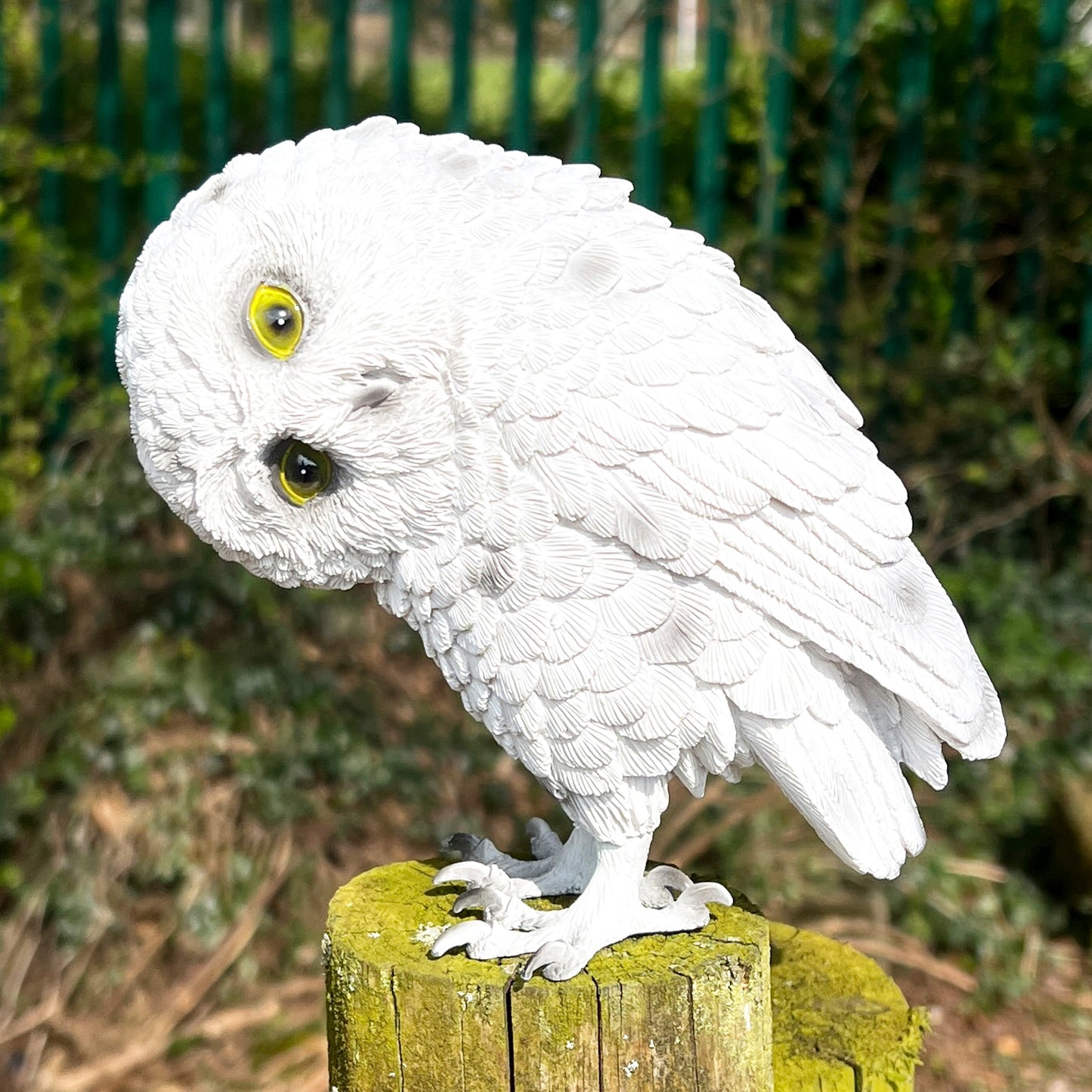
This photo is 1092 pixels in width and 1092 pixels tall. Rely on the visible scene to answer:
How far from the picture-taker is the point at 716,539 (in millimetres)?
1535

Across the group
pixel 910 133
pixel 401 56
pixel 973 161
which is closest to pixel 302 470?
pixel 401 56

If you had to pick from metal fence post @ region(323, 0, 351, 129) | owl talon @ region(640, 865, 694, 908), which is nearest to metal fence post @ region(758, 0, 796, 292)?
metal fence post @ region(323, 0, 351, 129)

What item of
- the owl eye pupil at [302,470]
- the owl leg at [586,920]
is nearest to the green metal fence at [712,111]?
the owl eye pupil at [302,470]

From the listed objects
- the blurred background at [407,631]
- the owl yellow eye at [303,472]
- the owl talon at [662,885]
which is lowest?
the blurred background at [407,631]

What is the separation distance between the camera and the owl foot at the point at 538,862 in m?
1.85

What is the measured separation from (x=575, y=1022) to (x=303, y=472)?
75 centimetres

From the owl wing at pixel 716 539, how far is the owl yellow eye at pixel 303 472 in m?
0.25

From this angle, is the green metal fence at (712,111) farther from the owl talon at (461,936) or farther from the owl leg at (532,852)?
the owl talon at (461,936)

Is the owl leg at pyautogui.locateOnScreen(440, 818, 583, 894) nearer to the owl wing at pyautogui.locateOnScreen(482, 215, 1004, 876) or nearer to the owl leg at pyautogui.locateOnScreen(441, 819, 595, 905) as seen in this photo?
the owl leg at pyautogui.locateOnScreen(441, 819, 595, 905)

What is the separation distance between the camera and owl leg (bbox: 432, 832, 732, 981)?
1.63 m

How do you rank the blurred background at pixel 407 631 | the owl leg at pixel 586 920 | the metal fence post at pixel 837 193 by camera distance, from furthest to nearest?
the metal fence post at pixel 837 193
the blurred background at pixel 407 631
the owl leg at pixel 586 920

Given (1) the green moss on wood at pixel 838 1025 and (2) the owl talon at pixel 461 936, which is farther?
(1) the green moss on wood at pixel 838 1025

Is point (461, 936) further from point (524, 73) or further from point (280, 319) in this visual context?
point (524, 73)

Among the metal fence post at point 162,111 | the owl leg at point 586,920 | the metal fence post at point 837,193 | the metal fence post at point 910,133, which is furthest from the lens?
the metal fence post at point 837,193
